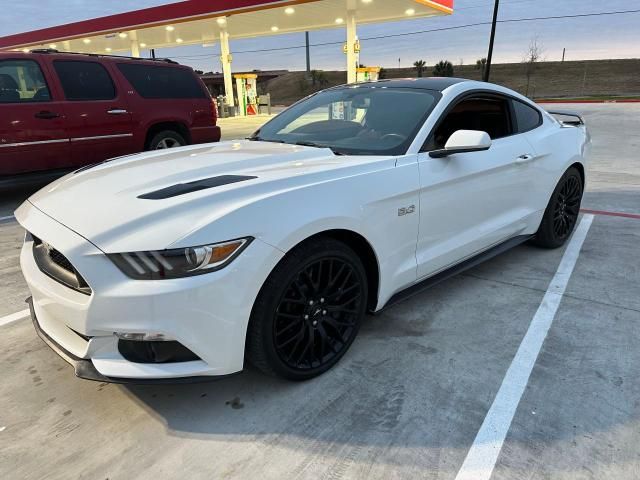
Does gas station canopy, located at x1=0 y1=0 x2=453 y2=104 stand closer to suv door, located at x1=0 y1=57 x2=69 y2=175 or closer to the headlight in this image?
suv door, located at x1=0 y1=57 x2=69 y2=175

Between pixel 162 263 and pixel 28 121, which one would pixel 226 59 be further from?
pixel 162 263

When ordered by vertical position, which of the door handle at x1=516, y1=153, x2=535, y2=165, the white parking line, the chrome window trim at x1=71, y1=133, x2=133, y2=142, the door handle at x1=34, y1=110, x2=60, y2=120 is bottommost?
the white parking line

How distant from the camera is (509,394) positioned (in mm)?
2545

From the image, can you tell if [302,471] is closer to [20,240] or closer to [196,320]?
[196,320]

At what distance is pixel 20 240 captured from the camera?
16.6 ft

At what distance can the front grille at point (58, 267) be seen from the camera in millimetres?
2182

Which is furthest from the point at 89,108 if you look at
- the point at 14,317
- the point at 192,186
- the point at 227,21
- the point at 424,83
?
the point at 227,21

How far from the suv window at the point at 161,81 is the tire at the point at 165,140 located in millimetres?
580

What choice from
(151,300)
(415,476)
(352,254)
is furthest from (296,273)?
(415,476)

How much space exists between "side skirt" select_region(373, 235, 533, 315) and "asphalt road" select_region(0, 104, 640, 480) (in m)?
0.27

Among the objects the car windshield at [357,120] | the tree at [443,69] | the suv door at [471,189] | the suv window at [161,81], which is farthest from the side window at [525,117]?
the tree at [443,69]

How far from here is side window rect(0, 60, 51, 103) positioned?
609cm

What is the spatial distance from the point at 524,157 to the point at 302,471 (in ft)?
9.86

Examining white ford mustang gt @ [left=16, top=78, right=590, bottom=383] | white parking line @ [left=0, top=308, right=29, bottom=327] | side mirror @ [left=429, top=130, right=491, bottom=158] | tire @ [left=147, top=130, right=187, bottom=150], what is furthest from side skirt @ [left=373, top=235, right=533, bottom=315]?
tire @ [left=147, top=130, right=187, bottom=150]
